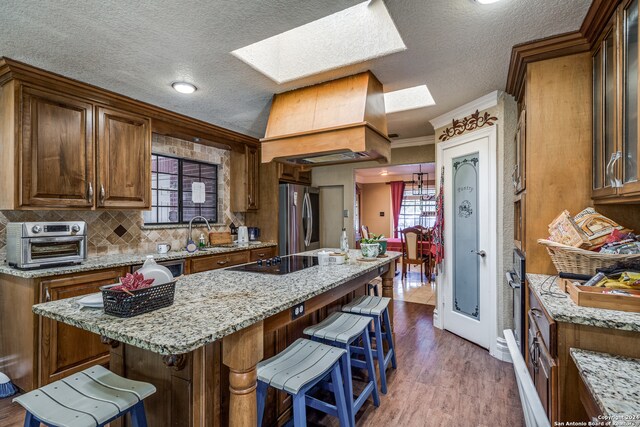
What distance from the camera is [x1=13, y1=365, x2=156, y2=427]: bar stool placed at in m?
1.02

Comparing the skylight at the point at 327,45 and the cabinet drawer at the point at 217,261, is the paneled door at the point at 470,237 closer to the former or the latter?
the skylight at the point at 327,45

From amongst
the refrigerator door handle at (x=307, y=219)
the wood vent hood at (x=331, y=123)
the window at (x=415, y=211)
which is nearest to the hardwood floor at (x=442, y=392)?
the wood vent hood at (x=331, y=123)

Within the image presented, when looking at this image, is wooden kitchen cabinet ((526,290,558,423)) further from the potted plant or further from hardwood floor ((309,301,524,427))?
the potted plant

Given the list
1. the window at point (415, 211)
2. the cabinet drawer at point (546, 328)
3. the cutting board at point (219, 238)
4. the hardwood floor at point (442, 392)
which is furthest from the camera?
the window at point (415, 211)

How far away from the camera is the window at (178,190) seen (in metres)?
3.74

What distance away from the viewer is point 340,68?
234cm

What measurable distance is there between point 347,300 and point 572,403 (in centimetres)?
169

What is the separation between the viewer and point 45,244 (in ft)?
7.71

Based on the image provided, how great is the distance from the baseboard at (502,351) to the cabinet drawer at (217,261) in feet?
9.50

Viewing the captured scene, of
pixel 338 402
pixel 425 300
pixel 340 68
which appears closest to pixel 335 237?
pixel 425 300

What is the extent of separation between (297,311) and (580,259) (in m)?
1.47

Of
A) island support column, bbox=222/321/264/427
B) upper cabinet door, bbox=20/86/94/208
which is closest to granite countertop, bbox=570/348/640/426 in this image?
island support column, bbox=222/321/264/427

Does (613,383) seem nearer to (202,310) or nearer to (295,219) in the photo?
(202,310)

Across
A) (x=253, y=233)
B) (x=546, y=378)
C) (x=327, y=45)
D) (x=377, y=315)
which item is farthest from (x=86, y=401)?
(x=253, y=233)
